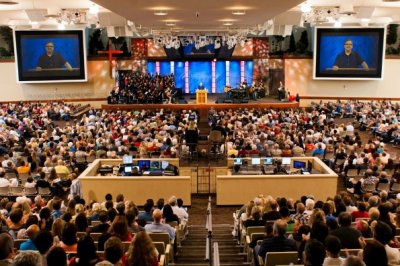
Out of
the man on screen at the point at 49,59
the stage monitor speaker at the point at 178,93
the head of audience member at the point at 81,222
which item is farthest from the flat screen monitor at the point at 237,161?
the man on screen at the point at 49,59

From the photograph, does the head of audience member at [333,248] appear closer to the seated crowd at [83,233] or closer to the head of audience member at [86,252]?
the seated crowd at [83,233]

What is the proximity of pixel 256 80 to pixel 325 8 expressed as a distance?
1375 cm

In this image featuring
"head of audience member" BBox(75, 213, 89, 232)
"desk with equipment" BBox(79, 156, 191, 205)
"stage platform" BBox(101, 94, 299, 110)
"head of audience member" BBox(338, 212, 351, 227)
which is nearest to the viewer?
"head of audience member" BBox(338, 212, 351, 227)

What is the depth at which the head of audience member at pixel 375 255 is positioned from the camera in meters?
4.75

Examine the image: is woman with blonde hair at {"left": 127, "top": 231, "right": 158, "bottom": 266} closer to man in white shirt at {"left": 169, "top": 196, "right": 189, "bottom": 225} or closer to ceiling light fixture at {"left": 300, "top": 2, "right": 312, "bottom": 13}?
man in white shirt at {"left": 169, "top": 196, "right": 189, "bottom": 225}

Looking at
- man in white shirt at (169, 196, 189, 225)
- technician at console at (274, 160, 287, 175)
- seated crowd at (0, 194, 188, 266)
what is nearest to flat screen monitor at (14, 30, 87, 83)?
technician at console at (274, 160, 287, 175)

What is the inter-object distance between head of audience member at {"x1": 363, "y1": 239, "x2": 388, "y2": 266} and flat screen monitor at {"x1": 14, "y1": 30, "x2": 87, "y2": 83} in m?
30.5

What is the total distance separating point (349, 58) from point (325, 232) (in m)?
28.1

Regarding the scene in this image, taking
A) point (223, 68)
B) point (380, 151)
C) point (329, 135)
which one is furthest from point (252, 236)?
point (223, 68)

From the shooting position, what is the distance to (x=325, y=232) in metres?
6.63

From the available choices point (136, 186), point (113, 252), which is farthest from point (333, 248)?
point (136, 186)

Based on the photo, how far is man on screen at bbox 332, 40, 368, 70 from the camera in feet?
108

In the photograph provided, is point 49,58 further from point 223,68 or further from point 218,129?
point 218,129

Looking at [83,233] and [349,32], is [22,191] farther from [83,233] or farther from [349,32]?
[349,32]
